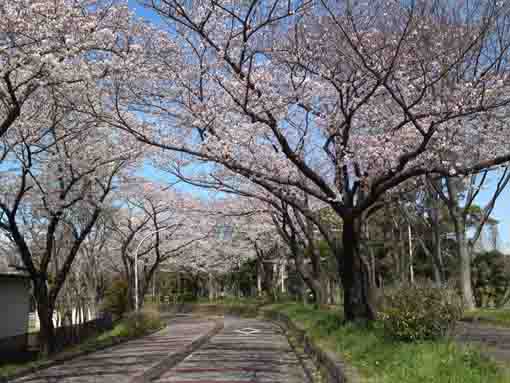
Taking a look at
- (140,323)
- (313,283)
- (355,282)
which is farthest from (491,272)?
(355,282)

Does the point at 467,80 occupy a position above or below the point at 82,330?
above

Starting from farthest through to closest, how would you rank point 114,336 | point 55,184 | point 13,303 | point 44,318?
point 114,336, point 13,303, point 55,184, point 44,318

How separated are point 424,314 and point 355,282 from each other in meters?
4.49

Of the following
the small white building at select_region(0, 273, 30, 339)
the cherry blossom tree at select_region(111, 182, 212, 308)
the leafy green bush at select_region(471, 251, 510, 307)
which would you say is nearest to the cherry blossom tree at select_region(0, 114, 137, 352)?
the small white building at select_region(0, 273, 30, 339)

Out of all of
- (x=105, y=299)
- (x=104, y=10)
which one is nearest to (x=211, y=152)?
(x=104, y=10)

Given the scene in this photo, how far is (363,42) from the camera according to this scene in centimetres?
1023

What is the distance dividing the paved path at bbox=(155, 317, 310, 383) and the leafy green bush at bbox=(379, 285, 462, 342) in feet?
6.83

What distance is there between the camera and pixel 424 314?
826 centimetres

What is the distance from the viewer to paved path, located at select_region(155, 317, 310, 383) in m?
9.87

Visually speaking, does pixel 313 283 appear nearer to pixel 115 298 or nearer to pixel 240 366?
pixel 240 366

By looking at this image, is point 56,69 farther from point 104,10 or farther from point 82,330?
point 82,330

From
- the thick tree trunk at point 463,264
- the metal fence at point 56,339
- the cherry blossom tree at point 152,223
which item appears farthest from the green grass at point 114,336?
the thick tree trunk at point 463,264

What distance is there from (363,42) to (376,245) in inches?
1236

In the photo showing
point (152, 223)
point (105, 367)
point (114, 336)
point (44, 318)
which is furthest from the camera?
point (152, 223)
